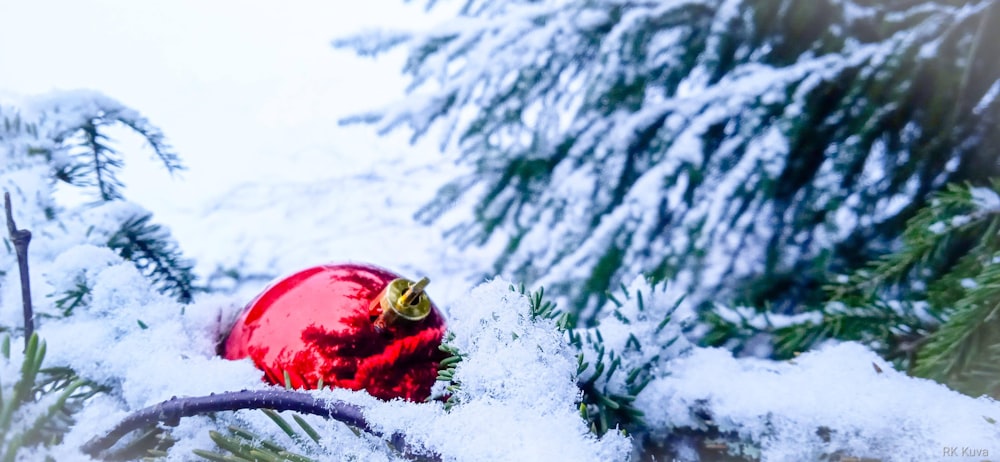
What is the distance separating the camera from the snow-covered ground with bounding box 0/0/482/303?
1.54m

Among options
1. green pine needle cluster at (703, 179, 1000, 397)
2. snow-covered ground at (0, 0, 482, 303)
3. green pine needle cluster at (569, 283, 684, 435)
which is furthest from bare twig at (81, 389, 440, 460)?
snow-covered ground at (0, 0, 482, 303)

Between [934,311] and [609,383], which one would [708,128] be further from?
[609,383]

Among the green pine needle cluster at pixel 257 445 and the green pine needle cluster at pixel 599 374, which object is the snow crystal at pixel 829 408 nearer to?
the green pine needle cluster at pixel 599 374

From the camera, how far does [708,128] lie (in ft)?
3.29

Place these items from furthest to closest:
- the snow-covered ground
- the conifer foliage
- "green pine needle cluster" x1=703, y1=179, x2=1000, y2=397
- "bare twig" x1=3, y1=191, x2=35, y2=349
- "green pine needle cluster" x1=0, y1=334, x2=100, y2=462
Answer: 1. the snow-covered ground
2. the conifer foliage
3. "green pine needle cluster" x1=703, y1=179, x2=1000, y2=397
4. "bare twig" x1=3, y1=191, x2=35, y2=349
5. "green pine needle cluster" x1=0, y1=334, x2=100, y2=462

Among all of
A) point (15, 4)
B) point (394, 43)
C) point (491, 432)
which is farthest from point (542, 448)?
point (15, 4)

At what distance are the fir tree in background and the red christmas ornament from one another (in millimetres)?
545

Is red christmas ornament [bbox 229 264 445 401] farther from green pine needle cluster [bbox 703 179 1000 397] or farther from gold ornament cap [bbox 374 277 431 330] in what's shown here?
green pine needle cluster [bbox 703 179 1000 397]

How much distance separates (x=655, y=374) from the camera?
0.48 meters

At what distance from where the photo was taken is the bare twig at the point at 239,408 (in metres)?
0.33

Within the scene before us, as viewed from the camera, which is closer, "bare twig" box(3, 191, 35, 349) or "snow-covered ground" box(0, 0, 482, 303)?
"bare twig" box(3, 191, 35, 349)

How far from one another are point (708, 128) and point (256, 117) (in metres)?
1.83

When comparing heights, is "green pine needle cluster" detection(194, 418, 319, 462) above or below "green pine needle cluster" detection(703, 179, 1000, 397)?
above

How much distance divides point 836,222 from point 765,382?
2.20ft
